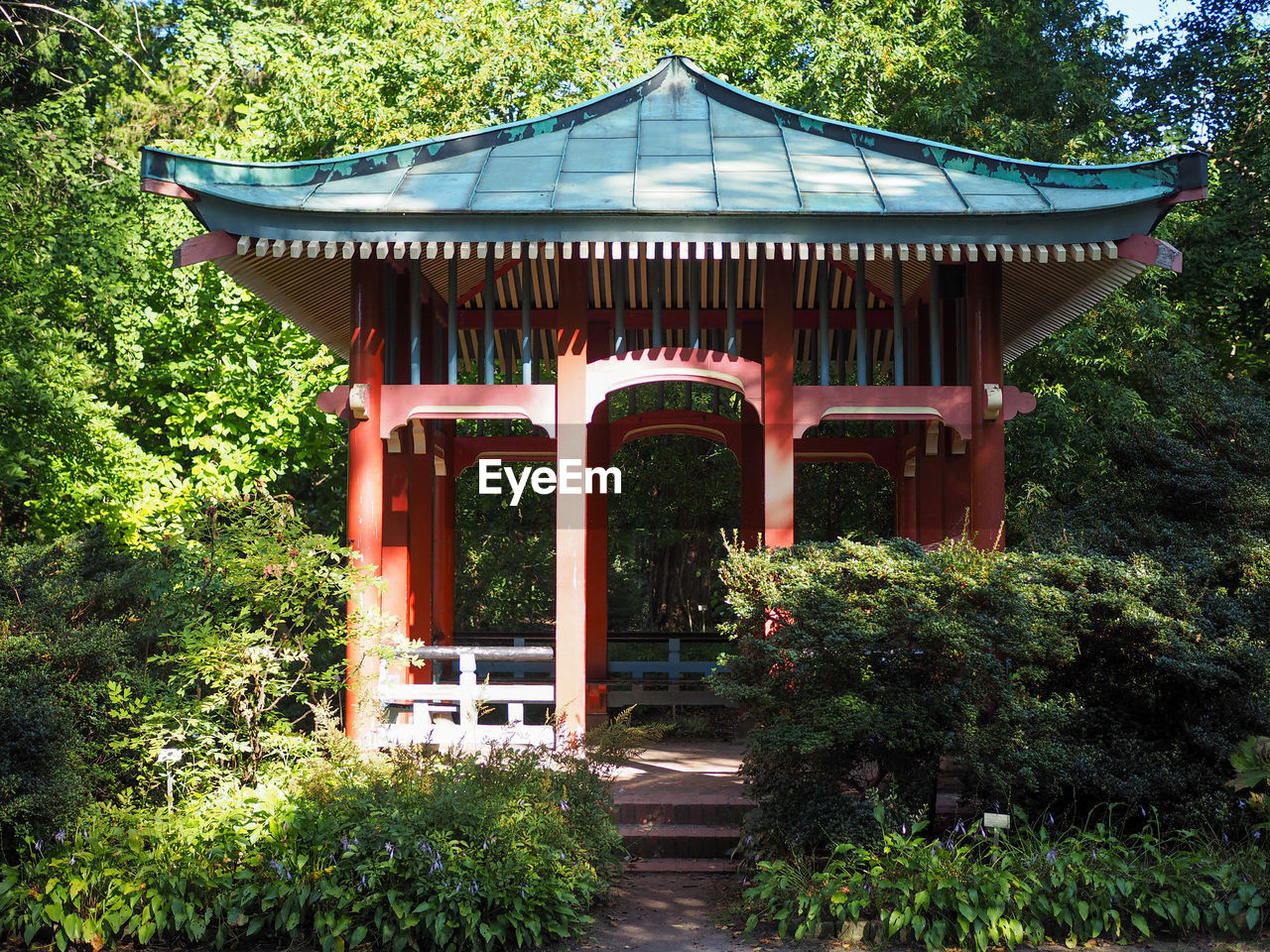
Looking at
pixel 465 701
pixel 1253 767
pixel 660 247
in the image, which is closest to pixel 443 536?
pixel 465 701

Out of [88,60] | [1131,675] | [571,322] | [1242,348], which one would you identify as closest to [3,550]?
[571,322]

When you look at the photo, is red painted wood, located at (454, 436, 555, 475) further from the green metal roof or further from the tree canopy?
the tree canopy

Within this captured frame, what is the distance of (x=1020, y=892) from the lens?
614cm

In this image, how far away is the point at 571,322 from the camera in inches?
369

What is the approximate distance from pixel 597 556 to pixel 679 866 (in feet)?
16.4

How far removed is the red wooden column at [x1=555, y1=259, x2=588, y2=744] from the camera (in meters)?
9.01

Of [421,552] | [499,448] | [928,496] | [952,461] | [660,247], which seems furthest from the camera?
[499,448]

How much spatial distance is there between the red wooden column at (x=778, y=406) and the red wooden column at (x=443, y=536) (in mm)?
4219

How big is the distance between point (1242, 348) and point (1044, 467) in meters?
6.24

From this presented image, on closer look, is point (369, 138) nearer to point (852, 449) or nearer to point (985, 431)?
point (852, 449)

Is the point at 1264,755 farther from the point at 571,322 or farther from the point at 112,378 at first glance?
the point at 112,378

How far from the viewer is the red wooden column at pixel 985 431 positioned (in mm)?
9219

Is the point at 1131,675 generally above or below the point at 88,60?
below

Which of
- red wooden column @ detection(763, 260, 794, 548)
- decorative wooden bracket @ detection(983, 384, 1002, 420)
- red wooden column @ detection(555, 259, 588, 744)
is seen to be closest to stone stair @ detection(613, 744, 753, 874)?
red wooden column @ detection(555, 259, 588, 744)
